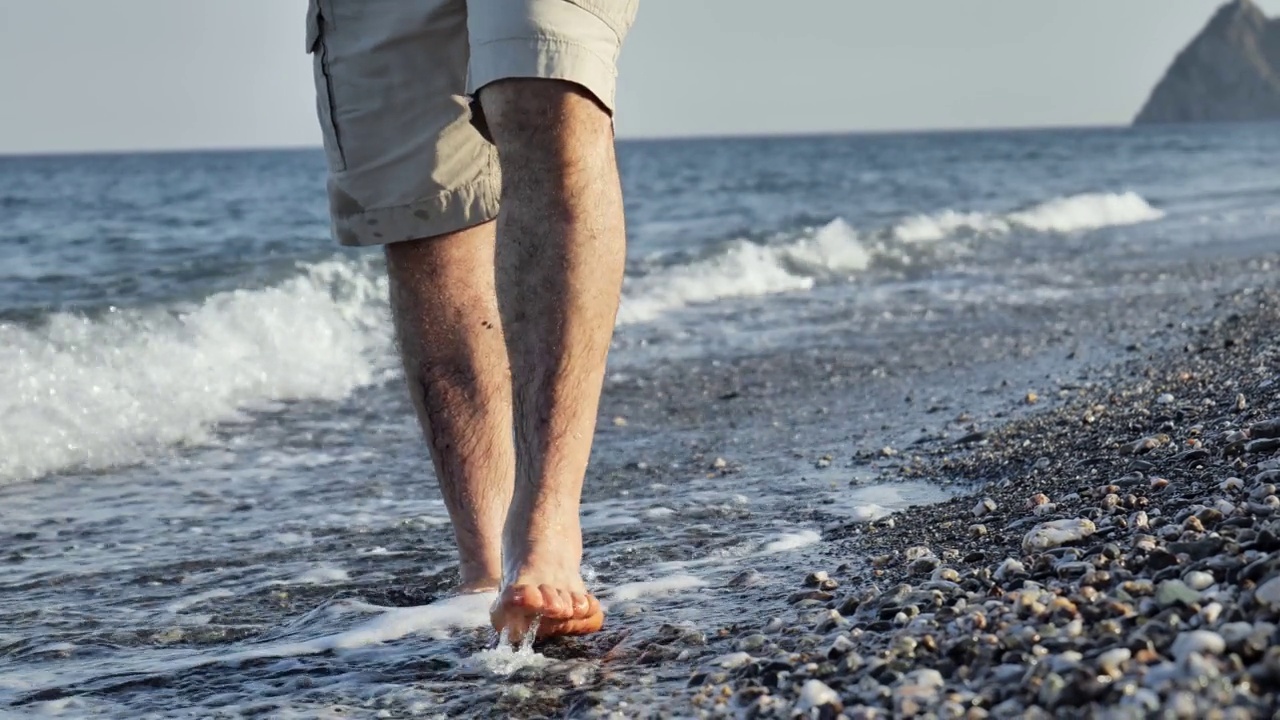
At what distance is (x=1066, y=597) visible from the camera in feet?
5.59

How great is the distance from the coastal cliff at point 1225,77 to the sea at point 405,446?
123119 mm

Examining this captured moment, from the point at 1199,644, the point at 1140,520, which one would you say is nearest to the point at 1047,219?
the point at 1140,520

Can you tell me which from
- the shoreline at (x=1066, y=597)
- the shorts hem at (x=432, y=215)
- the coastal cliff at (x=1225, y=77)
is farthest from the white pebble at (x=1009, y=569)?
the coastal cliff at (x=1225, y=77)

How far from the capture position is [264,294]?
24.7ft

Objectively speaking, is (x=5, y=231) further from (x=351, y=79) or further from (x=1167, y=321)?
(x=351, y=79)

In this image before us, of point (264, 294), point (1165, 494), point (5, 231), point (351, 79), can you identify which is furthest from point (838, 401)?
point (5, 231)

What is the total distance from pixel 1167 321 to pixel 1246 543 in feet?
15.6

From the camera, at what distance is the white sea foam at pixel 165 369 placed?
4.45 m

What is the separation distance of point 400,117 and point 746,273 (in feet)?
24.8

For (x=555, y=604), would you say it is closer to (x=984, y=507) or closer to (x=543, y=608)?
(x=543, y=608)

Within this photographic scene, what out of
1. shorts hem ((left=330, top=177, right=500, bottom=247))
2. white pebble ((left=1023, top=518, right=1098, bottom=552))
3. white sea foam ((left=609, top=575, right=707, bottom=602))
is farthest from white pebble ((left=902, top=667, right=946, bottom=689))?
shorts hem ((left=330, top=177, right=500, bottom=247))

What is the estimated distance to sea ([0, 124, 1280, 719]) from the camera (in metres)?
2.13

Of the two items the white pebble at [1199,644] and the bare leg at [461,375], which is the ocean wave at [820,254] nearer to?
the bare leg at [461,375]

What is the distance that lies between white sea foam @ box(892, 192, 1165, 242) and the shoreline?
33.3 feet
